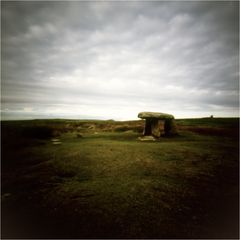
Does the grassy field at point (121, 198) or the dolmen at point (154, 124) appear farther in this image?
the dolmen at point (154, 124)

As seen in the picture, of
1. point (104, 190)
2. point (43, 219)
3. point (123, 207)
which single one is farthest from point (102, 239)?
point (104, 190)

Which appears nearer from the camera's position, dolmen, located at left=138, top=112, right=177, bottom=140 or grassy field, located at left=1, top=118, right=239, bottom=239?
grassy field, located at left=1, top=118, right=239, bottom=239

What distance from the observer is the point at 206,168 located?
32.2 ft

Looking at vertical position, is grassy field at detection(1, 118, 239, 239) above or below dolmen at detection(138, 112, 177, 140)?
below

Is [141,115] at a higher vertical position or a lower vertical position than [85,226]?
higher

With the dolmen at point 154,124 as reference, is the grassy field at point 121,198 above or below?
below

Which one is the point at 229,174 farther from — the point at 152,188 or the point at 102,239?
the point at 102,239

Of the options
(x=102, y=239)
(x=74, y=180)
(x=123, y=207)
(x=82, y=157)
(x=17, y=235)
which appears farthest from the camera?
(x=82, y=157)

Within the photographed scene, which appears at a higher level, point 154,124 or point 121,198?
point 154,124

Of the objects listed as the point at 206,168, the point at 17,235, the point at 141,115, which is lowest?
the point at 17,235

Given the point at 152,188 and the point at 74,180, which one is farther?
the point at 74,180

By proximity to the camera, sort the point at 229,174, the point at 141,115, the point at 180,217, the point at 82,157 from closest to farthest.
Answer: the point at 180,217
the point at 229,174
the point at 82,157
the point at 141,115

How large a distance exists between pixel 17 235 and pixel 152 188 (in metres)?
4.45

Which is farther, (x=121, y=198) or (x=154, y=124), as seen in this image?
(x=154, y=124)
